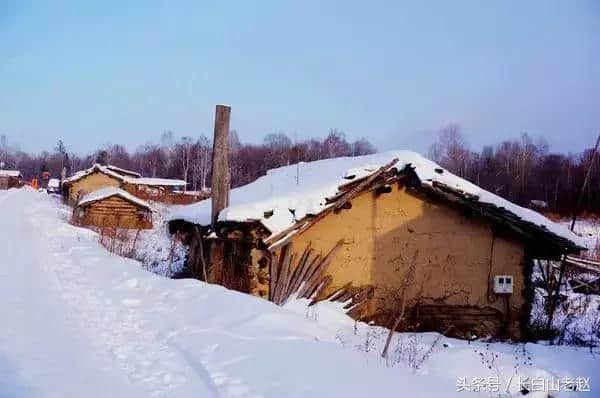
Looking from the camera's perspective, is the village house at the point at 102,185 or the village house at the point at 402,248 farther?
the village house at the point at 102,185

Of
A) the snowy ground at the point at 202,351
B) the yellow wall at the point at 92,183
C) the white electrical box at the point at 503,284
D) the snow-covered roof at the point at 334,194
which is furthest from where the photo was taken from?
the yellow wall at the point at 92,183

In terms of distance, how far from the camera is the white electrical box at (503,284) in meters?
11.3

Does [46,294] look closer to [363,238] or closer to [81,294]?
[81,294]

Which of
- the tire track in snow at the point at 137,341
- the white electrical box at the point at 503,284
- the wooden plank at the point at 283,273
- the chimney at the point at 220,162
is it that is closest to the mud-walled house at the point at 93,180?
the chimney at the point at 220,162

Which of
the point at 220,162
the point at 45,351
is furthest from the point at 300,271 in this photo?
the point at 45,351

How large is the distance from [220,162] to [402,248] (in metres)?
4.34

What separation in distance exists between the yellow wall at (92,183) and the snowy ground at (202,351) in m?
39.1

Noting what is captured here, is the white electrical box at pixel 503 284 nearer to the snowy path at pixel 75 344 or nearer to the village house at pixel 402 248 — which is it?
the village house at pixel 402 248

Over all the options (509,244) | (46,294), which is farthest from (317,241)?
(46,294)

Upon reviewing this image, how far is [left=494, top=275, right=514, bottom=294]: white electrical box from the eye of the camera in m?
11.3

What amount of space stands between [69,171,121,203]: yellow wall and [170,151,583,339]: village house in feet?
130

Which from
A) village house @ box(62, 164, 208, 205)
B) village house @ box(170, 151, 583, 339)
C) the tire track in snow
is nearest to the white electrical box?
village house @ box(170, 151, 583, 339)

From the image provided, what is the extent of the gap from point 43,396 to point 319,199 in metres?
6.93

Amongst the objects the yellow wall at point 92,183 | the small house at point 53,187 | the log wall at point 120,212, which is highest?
the yellow wall at point 92,183
